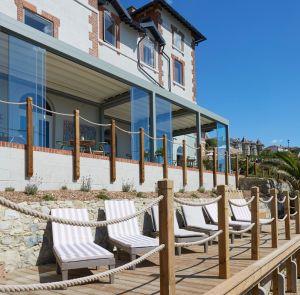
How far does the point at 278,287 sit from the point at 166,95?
29.1 feet

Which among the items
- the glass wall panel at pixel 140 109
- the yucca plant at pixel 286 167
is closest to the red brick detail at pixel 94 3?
the glass wall panel at pixel 140 109

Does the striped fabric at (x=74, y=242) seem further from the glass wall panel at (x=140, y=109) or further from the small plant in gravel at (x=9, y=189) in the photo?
the glass wall panel at (x=140, y=109)

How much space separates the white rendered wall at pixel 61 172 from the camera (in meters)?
7.71

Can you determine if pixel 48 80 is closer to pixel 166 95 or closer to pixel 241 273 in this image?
pixel 166 95

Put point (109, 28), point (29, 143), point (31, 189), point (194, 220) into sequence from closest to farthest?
point (31, 189), point (29, 143), point (194, 220), point (109, 28)

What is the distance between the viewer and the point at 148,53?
2059cm

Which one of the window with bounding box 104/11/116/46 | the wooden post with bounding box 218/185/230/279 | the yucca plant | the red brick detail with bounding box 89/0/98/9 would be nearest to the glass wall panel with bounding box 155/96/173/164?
the window with bounding box 104/11/116/46

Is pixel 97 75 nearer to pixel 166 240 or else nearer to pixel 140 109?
pixel 140 109

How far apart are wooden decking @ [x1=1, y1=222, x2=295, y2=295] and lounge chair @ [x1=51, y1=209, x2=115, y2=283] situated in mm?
272

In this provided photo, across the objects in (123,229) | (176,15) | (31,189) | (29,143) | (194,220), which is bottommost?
(194,220)

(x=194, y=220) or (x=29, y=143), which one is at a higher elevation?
(x=29, y=143)

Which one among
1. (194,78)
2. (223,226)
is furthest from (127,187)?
(194,78)

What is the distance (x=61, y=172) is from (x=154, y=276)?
3862mm

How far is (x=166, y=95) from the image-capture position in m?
15.1
